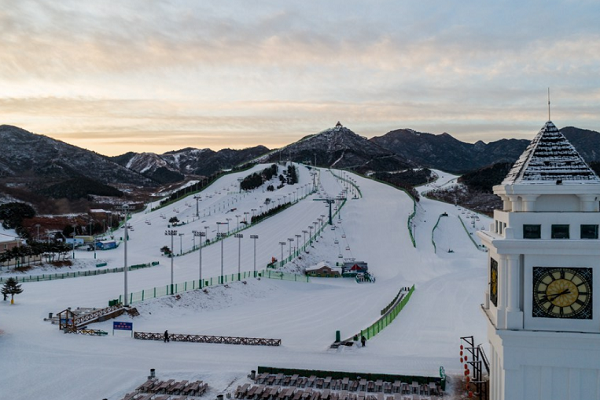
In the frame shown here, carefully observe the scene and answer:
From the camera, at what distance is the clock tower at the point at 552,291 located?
661 inches

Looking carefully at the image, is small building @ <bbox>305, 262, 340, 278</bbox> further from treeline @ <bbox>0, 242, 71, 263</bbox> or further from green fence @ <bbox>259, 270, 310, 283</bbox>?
treeline @ <bbox>0, 242, 71, 263</bbox>

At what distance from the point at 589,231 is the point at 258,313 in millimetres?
33430

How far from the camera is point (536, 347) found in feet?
55.8

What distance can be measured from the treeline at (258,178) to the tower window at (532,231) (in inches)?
4722

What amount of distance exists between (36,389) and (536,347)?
73.3ft

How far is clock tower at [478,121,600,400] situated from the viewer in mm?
16781

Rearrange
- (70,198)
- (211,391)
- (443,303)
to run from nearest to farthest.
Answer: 1. (211,391)
2. (443,303)
3. (70,198)

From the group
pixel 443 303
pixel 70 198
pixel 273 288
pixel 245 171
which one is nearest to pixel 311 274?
pixel 273 288

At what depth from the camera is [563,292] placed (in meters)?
17.0

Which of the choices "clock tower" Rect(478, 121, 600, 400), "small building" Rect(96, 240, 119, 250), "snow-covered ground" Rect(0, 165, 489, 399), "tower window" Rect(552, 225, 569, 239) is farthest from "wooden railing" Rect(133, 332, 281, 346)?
"small building" Rect(96, 240, 119, 250)

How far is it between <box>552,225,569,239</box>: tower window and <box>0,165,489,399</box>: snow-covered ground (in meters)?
12.2

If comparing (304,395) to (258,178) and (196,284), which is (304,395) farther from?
(258,178)

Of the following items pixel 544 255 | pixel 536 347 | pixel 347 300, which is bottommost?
pixel 347 300

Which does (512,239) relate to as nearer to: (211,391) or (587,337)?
(587,337)
